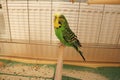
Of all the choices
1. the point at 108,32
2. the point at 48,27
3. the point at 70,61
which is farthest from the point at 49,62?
the point at 108,32

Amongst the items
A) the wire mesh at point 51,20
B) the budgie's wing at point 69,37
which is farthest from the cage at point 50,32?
the budgie's wing at point 69,37

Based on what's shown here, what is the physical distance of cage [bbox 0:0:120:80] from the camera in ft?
4.17

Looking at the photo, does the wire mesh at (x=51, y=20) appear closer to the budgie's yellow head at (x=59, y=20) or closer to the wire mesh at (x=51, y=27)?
the wire mesh at (x=51, y=27)

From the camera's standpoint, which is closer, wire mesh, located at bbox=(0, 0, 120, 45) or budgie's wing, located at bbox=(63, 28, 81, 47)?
budgie's wing, located at bbox=(63, 28, 81, 47)

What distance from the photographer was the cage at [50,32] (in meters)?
1.27

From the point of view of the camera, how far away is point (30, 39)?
1400 millimetres

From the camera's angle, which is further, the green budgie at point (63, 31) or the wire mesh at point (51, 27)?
the wire mesh at point (51, 27)

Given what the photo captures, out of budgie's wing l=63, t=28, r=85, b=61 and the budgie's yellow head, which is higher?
the budgie's yellow head

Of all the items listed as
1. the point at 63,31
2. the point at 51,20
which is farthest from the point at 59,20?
the point at 51,20

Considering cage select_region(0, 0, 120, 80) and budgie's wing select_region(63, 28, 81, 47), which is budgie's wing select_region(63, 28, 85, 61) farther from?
cage select_region(0, 0, 120, 80)

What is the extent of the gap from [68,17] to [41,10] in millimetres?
206

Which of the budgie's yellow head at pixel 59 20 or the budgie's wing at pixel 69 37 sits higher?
the budgie's yellow head at pixel 59 20

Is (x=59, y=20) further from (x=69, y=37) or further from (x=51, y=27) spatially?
(x=51, y=27)

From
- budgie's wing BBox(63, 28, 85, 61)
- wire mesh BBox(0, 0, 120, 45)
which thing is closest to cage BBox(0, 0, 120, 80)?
wire mesh BBox(0, 0, 120, 45)
